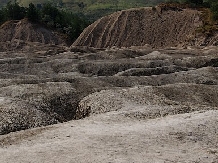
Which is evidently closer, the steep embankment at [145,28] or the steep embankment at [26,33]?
the steep embankment at [145,28]

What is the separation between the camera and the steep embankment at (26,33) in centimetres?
18488

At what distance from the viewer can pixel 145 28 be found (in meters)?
164

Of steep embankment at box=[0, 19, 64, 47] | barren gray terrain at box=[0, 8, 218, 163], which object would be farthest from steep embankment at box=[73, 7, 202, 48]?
barren gray terrain at box=[0, 8, 218, 163]

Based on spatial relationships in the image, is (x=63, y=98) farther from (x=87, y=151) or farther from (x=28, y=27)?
(x=28, y=27)

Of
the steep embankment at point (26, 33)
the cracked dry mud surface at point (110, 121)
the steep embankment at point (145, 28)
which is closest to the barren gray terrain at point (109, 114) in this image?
the cracked dry mud surface at point (110, 121)

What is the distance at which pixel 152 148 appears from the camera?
29.6 m

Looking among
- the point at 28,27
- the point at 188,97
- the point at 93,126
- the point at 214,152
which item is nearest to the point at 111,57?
the point at 188,97

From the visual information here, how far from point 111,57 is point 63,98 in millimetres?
55165

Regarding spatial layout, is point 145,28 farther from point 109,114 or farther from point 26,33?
point 109,114

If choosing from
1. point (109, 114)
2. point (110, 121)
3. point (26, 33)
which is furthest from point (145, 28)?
point (110, 121)

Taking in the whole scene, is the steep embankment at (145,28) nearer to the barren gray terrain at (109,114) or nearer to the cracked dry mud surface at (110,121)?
the barren gray terrain at (109,114)

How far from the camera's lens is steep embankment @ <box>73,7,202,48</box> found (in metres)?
156

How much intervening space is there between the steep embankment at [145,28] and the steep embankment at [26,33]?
56.0 feet

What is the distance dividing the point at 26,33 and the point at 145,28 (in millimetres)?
58758
